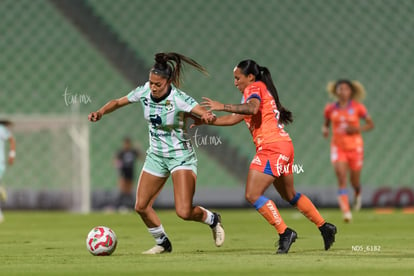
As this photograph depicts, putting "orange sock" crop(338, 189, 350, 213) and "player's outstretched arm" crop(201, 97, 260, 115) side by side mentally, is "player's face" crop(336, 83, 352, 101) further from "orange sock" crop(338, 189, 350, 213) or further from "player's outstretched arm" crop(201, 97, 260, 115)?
"player's outstretched arm" crop(201, 97, 260, 115)

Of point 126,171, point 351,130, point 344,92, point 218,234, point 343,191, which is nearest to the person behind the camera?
point 218,234

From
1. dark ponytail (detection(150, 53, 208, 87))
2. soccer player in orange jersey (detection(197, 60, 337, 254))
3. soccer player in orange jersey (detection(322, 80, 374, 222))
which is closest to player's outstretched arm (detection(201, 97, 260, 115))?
soccer player in orange jersey (detection(197, 60, 337, 254))

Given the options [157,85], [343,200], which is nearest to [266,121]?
[157,85]

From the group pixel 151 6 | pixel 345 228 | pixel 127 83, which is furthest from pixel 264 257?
pixel 151 6

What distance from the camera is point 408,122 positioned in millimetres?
22781

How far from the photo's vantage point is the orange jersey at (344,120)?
15.3m

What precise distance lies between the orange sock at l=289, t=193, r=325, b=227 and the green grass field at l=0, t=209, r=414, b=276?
0.28m

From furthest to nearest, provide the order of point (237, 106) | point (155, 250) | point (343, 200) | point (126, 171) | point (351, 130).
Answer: point (126, 171) < point (351, 130) < point (343, 200) < point (155, 250) < point (237, 106)

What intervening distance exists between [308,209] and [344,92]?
6.35 meters

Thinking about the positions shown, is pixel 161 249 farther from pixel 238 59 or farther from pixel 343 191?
pixel 238 59

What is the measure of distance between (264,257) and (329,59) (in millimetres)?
15788

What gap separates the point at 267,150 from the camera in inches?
342

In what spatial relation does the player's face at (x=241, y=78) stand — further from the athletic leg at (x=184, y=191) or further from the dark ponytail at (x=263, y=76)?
the athletic leg at (x=184, y=191)

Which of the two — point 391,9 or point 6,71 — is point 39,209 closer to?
point 6,71
